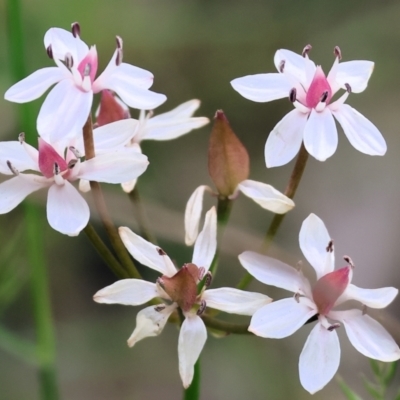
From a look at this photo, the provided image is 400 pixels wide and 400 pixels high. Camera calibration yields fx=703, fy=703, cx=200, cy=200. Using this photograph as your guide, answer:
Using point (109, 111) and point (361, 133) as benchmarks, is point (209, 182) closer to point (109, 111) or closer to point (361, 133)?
point (109, 111)

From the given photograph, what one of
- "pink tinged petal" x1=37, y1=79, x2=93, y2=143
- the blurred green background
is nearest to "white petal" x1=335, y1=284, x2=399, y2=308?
"pink tinged petal" x1=37, y1=79, x2=93, y2=143

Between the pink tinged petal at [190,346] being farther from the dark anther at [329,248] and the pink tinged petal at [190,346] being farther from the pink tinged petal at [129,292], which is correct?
the dark anther at [329,248]

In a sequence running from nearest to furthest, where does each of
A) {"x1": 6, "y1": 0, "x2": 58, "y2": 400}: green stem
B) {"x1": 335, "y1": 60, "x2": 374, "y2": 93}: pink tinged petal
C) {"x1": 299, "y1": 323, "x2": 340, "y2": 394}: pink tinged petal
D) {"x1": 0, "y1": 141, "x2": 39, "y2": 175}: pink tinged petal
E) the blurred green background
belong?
{"x1": 299, "y1": 323, "x2": 340, "y2": 394}: pink tinged petal, {"x1": 0, "y1": 141, "x2": 39, "y2": 175}: pink tinged petal, {"x1": 335, "y1": 60, "x2": 374, "y2": 93}: pink tinged petal, {"x1": 6, "y1": 0, "x2": 58, "y2": 400}: green stem, the blurred green background

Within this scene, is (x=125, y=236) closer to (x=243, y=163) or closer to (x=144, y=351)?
(x=243, y=163)

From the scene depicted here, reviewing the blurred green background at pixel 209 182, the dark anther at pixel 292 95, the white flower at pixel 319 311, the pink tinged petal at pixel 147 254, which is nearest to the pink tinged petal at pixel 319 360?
the white flower at pixel 319 311

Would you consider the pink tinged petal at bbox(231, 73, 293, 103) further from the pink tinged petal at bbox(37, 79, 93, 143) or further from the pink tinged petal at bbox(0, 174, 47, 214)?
the pink tinged petal at bbox(0, 174, 47, 214)

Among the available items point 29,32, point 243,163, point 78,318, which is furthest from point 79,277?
point 243,163

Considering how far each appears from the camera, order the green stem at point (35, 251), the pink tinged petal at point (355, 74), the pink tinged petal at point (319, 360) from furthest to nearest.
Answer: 1. the green stem at point (35, 251)
2. the pink tinged petal at point (355, 74)
3. the pink tinged petal at point (319, 360)

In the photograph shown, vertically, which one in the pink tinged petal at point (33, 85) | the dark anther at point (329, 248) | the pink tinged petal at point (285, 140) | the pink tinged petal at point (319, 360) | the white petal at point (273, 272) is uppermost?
the pink tinged petal at point (33, 85)

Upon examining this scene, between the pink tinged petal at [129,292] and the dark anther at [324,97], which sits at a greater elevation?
the dark anther at [324,97]
